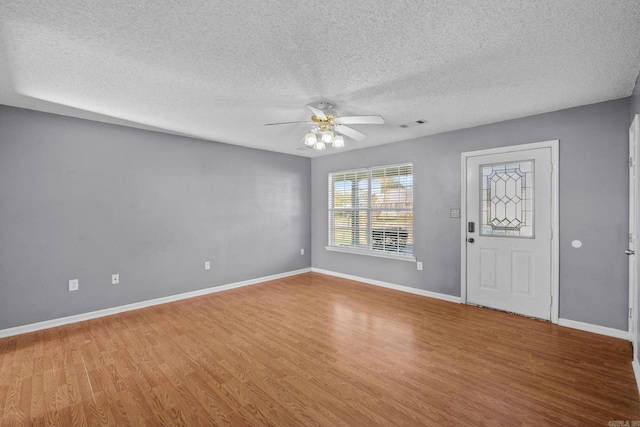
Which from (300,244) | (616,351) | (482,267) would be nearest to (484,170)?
(482,267)

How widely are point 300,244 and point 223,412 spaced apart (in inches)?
167

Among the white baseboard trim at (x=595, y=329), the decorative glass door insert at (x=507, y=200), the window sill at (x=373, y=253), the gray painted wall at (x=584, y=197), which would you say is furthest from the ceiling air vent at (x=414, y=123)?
the white baseboard trim at (x=595, y=329)

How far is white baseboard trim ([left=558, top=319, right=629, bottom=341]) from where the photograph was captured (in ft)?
9.69

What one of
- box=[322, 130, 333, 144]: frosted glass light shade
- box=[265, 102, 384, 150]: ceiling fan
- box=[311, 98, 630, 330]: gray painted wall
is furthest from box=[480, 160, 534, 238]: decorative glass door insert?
box=[322, 130, 333, 144]: frosted glass light shade

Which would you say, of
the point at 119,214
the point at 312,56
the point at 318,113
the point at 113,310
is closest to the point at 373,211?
the point at 318,113

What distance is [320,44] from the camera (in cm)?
197

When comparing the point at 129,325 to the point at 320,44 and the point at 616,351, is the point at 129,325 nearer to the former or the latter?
the point at 320,44

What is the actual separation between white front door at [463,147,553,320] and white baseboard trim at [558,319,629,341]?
18 cm

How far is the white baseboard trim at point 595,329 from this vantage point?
2.95m

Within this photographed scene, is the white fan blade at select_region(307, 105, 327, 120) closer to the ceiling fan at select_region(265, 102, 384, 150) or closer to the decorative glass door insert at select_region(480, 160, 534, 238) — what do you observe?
the ceiling fan at select_region(265, 102, 384, 150)

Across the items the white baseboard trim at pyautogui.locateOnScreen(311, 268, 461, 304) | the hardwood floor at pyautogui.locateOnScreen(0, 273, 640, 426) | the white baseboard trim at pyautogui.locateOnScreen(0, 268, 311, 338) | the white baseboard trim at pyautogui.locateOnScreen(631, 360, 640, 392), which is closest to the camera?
the hardwood floor at pyautogui.locateOnScreen(0, 273, 640, 426)

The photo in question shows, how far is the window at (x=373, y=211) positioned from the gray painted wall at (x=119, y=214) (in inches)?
49.0

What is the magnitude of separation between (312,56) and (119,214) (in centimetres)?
333

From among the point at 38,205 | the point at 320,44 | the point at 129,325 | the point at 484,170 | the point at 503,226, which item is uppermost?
the point at 320,44
